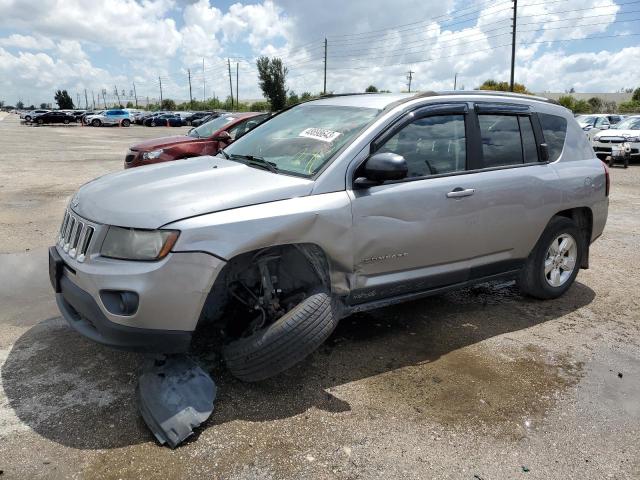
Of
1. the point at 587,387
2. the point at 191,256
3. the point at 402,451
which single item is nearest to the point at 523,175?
the point at 587,387

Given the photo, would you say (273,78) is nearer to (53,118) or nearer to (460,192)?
(53,118)

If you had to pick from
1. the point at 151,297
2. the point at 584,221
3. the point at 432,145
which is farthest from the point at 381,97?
the point at 584,221

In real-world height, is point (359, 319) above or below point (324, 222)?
below

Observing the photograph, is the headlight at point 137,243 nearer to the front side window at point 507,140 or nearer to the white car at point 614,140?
the front side window at point 507,140

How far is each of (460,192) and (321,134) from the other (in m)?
1.10

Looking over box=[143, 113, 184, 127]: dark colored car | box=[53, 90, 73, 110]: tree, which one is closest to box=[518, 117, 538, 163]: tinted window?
box=[143, 113, 184, 127]: dark colored car

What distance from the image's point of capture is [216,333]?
3.96m

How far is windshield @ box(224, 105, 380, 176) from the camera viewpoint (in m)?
3.54

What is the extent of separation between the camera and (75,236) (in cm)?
319

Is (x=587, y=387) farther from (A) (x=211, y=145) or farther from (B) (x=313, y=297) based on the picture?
(A) (x=211, y=145)

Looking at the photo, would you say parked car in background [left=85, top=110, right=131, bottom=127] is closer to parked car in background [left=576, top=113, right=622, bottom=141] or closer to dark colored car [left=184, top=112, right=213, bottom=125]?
dark colored car [left=184, top=112, right=213, bottom=125]

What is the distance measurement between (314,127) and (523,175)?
5.81ft

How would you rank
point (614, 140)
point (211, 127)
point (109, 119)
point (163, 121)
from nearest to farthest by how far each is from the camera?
point (211, 127), point (614, 140), point (109, 119), point (163, 121)

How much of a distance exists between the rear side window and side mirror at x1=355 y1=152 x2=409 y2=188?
198 cm
